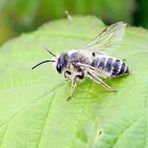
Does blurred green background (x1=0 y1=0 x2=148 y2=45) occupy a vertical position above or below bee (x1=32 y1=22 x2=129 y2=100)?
Result: below

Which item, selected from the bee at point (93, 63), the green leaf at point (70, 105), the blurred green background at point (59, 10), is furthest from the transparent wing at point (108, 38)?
the blurred green background at point (59, 10)

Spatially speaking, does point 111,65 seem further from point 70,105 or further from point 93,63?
point 70,105

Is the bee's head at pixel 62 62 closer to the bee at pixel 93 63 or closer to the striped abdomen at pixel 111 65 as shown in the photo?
the bee at pixel 93 63

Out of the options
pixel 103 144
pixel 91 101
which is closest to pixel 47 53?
pixel 91 101

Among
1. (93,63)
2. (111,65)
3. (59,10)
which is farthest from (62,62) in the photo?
(59,10)

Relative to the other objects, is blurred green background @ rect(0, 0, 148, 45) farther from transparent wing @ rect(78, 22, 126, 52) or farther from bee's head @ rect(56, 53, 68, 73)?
bee's head @ rect(56, 53, 68, 73)

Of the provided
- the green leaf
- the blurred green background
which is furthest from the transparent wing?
the blurred green background

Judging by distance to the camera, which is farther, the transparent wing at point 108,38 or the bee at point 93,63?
the transparent wing at point 108,38
